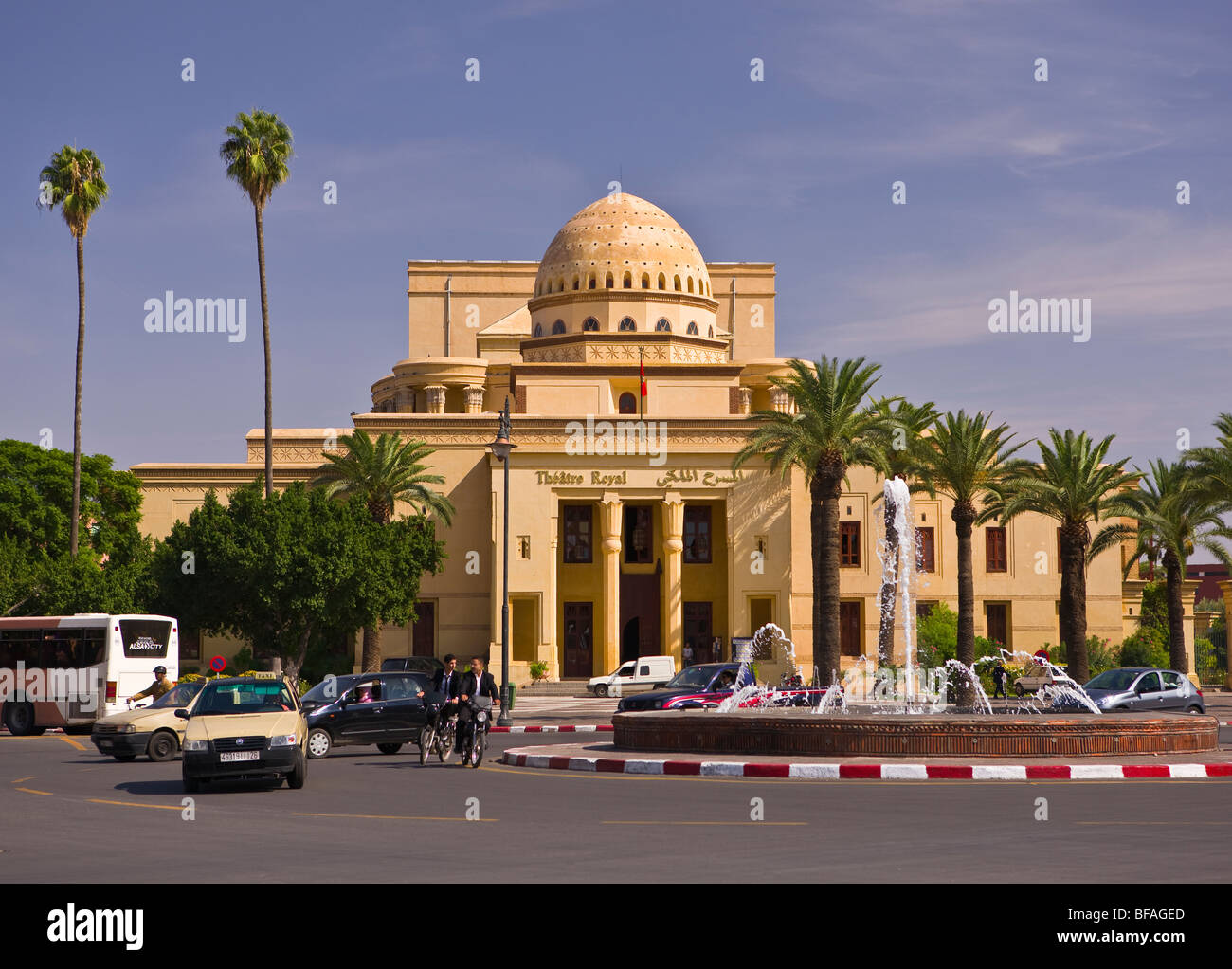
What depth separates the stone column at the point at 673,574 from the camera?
165 feet

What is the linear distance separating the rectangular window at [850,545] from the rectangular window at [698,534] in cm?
523

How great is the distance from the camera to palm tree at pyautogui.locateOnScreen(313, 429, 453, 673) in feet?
Answer: 152

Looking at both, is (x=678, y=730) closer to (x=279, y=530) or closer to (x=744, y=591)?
(x=279, y=530)

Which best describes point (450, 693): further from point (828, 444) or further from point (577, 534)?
point (577, 534)

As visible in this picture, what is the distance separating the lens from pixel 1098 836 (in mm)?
10484

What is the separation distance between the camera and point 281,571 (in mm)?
40281

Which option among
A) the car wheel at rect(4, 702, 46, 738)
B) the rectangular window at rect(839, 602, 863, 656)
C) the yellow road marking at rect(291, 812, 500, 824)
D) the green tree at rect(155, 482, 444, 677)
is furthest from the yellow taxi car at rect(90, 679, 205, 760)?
the rectangular window at rect(839, 602, 863, 656)

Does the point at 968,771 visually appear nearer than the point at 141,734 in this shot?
Yes

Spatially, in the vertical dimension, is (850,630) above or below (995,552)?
below

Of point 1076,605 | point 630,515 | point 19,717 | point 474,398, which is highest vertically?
point 474,398

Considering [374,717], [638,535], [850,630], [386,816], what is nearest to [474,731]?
[374,717]

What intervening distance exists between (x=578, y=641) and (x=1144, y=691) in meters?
27.0

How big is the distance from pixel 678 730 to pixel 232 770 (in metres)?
6.09
